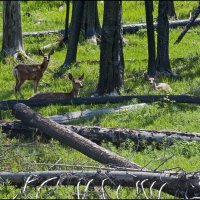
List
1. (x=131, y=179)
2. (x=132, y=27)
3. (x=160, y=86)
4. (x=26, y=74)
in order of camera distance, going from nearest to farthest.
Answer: (x=131, y=179)
(x=160, y=86)
(x=26, y=74)
(x=132, y=27)

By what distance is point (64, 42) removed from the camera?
1020 inches

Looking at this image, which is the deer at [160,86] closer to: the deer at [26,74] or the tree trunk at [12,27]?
the deer at [26,74]

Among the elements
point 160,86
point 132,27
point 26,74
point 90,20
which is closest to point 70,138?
point 160,86

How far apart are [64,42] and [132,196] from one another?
16875 mm

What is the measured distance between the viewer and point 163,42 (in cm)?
2044

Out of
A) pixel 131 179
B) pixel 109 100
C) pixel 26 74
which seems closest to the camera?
pixel 131 179

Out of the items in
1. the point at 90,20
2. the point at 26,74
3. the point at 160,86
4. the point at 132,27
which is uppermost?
the point at 90,20


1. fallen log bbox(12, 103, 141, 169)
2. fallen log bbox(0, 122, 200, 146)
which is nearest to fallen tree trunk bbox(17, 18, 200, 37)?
fallen log bbox(12, 103, 141, 169)

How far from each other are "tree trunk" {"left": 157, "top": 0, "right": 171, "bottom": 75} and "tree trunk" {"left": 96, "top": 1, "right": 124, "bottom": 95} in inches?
124

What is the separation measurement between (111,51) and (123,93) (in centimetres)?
100

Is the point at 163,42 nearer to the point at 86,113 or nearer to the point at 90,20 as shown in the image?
the point at 90,20

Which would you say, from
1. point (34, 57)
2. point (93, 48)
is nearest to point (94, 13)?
point (93, 48)

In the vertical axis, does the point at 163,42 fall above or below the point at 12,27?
below

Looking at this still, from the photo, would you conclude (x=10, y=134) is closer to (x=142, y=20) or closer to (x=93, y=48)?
(x=93, y=48)
